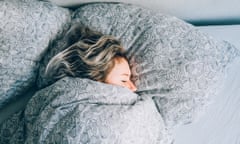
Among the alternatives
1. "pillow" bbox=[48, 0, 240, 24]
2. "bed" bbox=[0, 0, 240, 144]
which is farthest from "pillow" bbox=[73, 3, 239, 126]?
"pillow" bbox=[48, 0, 240, 24]

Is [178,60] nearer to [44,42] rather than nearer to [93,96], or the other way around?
[93,96]

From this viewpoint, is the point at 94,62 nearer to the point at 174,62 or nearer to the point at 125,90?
the point at 125,90

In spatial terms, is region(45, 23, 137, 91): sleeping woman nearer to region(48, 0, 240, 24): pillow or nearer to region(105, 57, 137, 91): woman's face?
region(105, 57, 137, 91): woman's face

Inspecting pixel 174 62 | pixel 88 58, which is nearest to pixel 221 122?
pixel 174 62

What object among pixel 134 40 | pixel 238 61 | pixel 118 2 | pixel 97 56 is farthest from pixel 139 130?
pixel 118 2

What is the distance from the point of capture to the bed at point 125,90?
111cm

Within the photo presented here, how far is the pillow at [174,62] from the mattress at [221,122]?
30 mm

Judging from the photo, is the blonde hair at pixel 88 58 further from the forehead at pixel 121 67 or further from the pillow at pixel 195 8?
the pillow at pixel 195 8

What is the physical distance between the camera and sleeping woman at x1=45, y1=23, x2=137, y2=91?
122cm

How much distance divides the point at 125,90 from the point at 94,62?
127mm

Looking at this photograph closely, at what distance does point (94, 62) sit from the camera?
122 cm

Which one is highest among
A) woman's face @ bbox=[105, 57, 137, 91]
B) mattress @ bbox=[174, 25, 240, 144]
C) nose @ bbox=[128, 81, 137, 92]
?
woman's face @ bbox=[105, 57, 137, 91]

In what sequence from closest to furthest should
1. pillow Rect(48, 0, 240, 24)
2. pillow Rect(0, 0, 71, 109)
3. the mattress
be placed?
the mattress → pillow Rect(0, 0, 71, 109) → pillow Rect(48, 0, 240, 24)

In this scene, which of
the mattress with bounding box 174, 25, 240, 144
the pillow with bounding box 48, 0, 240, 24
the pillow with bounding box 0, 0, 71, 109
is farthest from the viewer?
the pillow with bounding box 48, 0, 240, 24
